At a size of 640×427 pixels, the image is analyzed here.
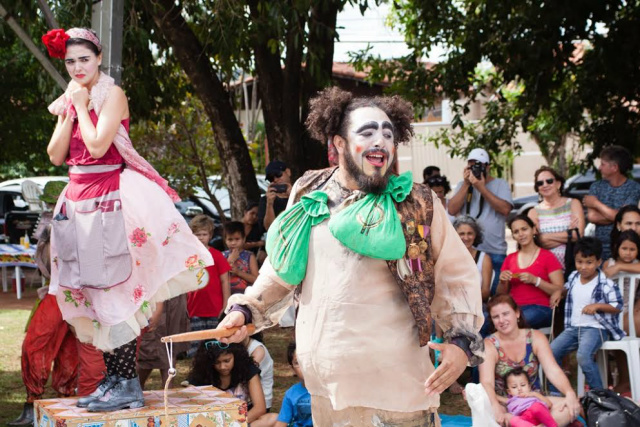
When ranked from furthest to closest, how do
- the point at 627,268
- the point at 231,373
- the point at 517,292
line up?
the point at 517,292, the point at 627,268, the point at 231,373

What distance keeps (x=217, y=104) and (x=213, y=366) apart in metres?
4.52

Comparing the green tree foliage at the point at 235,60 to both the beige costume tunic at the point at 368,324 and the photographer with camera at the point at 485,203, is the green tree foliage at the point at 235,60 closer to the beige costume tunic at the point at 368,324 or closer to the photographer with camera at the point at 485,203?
the photographer with camera at the point at 485,203

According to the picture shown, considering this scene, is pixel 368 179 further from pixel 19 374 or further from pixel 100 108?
pixel 19 374

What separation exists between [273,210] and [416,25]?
5.81m

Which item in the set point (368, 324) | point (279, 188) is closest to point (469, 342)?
point (368, 324)

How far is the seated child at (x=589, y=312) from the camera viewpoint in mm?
6523

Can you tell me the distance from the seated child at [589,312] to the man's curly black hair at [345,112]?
3.61 metres

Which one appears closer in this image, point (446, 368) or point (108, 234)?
point (446, 368)

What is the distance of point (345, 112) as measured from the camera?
11.2 ft

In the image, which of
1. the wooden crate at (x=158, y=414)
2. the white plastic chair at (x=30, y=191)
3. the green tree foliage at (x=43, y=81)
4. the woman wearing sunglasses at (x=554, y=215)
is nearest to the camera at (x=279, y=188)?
the green tree foliage at (x=43, y=81)

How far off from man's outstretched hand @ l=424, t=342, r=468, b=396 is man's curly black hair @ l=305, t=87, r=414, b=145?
77 cm

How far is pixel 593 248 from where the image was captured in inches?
263

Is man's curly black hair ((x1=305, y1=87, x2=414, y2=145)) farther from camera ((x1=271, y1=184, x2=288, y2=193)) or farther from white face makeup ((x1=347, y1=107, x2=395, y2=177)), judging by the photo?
camera ((x1=271, y1=184, x2=288, y2=193))

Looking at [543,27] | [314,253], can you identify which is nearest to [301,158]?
[543,27]
